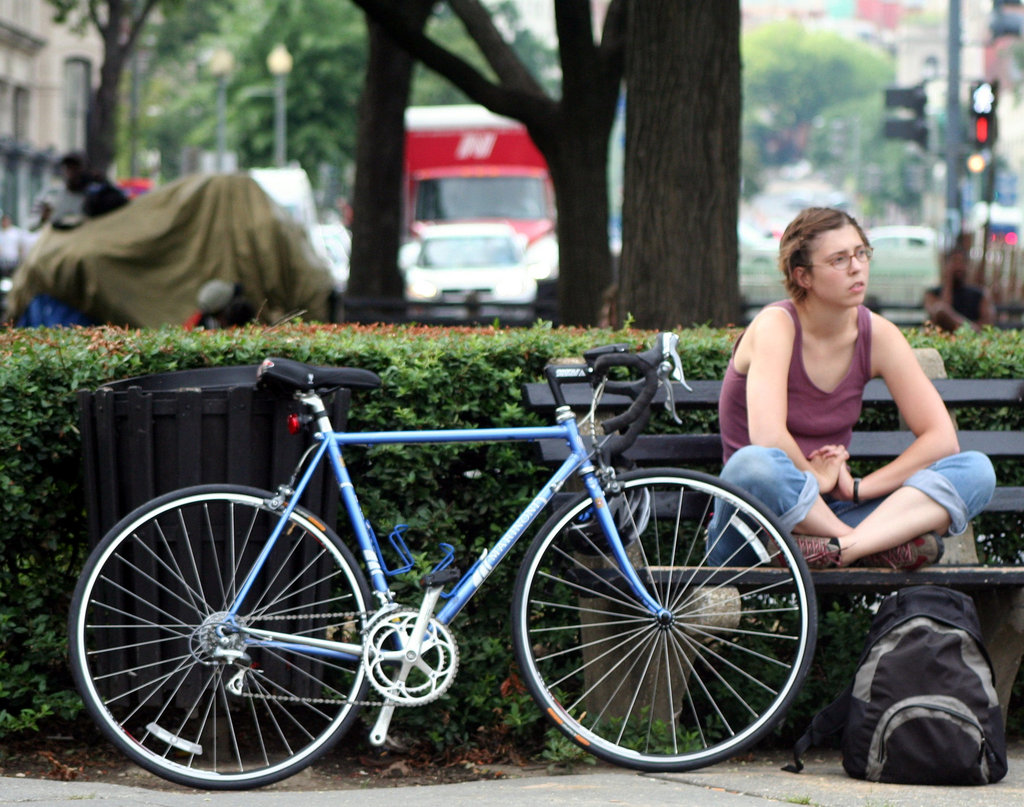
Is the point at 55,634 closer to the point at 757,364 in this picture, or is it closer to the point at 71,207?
the point at 757,364

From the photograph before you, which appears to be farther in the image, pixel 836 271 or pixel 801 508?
pixel 836 271

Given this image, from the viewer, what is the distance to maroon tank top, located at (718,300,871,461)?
5020 millimetres

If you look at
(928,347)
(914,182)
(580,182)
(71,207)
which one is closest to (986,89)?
(580,182)

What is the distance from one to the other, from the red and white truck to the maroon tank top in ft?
88.0

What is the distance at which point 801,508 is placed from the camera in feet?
15.7

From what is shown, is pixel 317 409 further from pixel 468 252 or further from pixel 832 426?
pixel 468 252

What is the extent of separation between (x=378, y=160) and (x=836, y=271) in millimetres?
12147

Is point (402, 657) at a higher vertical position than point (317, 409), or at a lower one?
lower

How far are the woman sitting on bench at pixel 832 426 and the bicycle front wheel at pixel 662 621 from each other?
0.11 m

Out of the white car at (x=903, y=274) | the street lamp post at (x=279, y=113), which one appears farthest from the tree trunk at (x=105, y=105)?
the white car at (x=903, y=274)

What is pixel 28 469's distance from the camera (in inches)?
190

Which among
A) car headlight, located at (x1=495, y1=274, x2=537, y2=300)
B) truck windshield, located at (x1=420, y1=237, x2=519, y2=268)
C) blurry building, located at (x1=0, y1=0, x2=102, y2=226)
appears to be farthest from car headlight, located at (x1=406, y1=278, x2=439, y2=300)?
blurry building, located at (x1=0, y1=0, x2=102, y2=226)

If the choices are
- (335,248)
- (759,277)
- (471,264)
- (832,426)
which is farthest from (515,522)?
(335,248)

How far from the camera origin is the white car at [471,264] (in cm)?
2684
